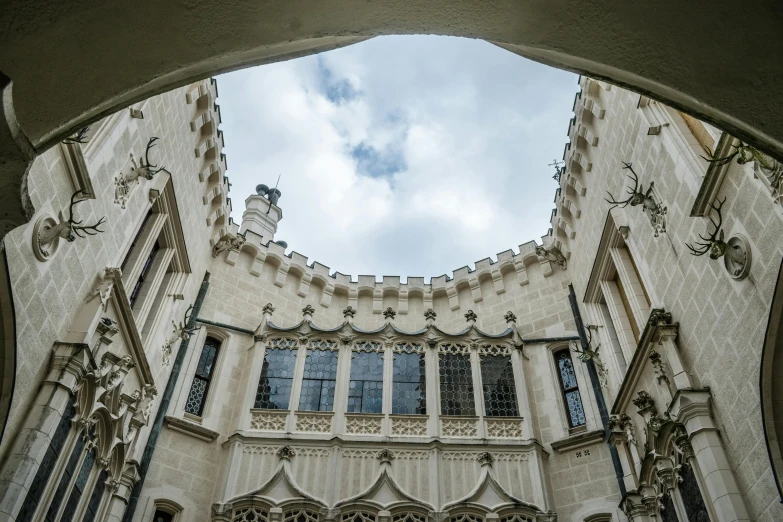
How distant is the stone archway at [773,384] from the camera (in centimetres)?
681

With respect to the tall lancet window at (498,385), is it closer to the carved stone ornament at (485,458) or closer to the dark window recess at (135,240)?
the carved stone ornament at (485,458)

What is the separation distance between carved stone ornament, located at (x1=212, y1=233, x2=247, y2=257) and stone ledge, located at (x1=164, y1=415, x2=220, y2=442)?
510 centimetres

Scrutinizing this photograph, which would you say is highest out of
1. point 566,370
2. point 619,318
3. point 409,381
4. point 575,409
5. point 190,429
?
point 566,370

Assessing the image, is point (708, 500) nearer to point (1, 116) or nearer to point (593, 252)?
point (593, 252)

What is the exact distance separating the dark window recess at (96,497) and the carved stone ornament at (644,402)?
913cm

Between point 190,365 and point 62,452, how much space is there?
5685mm

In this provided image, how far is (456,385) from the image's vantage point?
14492 mm

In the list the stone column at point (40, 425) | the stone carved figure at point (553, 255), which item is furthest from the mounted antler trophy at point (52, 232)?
the stone carved figure at point (553, 255)

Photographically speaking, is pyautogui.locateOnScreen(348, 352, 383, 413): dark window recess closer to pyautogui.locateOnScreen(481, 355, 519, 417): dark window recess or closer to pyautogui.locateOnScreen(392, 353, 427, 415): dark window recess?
pyautogui.locateOnScreen(392, 353, 427, 415): dark window recess

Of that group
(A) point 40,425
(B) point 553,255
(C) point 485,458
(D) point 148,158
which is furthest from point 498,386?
(A) point 40,425

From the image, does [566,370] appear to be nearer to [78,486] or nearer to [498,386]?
[498,386]

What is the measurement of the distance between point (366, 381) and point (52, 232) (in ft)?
27.7

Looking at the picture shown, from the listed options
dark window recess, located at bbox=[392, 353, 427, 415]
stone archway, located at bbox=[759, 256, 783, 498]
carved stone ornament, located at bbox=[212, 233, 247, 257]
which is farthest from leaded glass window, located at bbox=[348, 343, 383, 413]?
stone archway, located at bbox=[759, 256, 783, 498]

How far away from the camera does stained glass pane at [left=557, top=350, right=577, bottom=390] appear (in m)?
14.6
